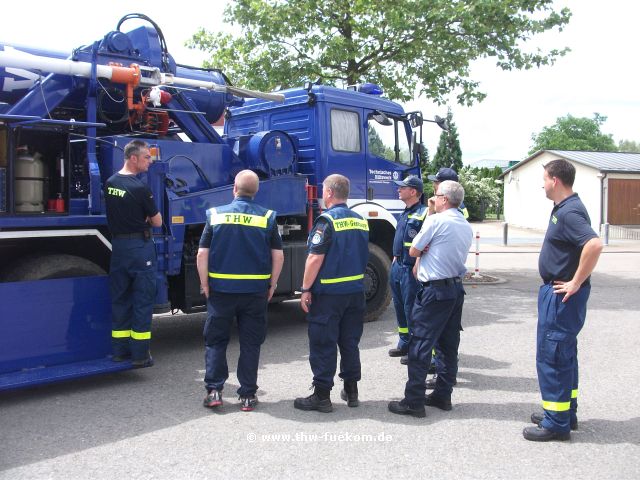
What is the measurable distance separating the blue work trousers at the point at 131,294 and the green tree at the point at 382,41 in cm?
769

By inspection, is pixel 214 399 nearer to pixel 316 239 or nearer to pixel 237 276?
pixel 237 276

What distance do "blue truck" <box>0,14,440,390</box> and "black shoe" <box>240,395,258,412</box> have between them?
124 centimetres

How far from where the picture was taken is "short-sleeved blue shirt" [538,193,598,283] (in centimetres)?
413

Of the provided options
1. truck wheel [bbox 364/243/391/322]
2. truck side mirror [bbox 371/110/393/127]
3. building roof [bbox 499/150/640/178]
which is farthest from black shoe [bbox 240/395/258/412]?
building roof [bbox 499/150/640/178]

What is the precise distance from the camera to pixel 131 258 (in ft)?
17.9

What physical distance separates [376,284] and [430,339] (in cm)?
371

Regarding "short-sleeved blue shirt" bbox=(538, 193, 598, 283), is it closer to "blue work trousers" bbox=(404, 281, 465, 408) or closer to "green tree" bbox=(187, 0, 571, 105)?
"blue work trousers" bbox=(404, 281, 465, 408)

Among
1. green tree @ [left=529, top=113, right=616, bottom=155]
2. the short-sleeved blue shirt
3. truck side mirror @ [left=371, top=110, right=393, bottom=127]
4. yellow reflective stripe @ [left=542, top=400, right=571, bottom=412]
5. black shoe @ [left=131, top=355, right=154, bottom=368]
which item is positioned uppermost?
green tree @ [left=529, top=113, right=616, bottom=155]

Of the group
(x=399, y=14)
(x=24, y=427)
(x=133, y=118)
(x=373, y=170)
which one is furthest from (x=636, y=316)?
(x=24, y=427)

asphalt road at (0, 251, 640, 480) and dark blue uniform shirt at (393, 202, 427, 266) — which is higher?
dark blue uniform shirt at (393, 202, 427, 266)

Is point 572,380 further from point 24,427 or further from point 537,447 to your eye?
point 24,427

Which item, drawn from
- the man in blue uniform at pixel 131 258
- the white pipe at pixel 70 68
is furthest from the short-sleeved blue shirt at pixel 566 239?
the white pipe at pixel 70 68

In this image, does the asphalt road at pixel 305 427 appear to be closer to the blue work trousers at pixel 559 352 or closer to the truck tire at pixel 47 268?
the blue work trousers at pixel 559 352

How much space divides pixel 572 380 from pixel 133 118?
4.75m
